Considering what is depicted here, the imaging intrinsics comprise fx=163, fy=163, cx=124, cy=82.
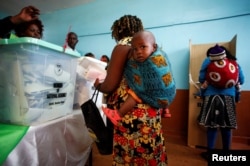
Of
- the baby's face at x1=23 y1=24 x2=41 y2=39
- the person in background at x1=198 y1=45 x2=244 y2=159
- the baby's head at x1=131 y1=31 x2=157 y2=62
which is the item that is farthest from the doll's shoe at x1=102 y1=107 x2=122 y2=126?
the person in background at x1=198 y1=45 x2=244 y2=159

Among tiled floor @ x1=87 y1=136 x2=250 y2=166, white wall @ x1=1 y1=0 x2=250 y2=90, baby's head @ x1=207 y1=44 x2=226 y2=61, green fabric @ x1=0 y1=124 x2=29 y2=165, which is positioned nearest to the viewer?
green fabric @ x1=0 y1=124 x2=29 y2=165

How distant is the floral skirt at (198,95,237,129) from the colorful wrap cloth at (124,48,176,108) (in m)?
1.16

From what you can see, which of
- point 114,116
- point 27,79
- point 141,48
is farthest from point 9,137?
point 141,48

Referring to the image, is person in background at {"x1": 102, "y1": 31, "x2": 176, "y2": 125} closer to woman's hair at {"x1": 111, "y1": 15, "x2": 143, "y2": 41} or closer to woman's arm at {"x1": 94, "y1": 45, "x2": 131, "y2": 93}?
woman's arm at {"x1": 94, "y1": 45, "x2": 131, "y2": 93}

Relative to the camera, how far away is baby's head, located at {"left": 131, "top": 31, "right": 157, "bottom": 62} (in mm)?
711

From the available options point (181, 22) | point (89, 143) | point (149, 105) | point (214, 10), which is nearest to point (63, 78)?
point (149, 105)

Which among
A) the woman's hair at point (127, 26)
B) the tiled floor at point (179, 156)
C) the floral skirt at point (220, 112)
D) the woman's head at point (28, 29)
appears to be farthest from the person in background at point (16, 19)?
the floral skirt at point (220, 112)

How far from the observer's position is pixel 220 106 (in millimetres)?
1635

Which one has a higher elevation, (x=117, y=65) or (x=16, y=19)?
(x=16, y=19)

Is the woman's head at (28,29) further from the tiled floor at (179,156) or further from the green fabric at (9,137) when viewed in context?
the tiled floor at (179,156)

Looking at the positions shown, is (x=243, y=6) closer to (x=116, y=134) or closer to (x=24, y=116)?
(x=116, y=134)

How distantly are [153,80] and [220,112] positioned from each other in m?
1.29

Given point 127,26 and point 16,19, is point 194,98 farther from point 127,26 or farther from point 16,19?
point 16,19

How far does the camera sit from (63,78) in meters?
0.96
